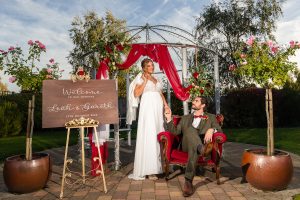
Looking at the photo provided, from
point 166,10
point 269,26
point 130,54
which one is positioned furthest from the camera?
point 269,26

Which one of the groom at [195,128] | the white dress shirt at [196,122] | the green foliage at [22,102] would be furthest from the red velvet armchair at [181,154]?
the green foliage at [22,102]

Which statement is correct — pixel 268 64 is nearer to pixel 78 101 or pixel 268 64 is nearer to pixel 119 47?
pixel 119 47

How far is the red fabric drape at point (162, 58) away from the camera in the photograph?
628 cm

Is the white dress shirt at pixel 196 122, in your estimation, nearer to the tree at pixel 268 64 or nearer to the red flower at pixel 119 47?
the tree at pixel 268 64

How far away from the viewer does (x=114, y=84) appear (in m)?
5.06

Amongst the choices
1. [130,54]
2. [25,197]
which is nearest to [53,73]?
[130,54]

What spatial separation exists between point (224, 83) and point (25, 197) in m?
17.0

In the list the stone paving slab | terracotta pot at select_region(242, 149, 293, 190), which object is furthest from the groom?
terracotta pot at select_region(242, 149, 293, 190)

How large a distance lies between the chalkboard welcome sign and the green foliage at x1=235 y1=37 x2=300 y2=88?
1.96 m

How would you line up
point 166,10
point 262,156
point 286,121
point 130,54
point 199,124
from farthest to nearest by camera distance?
point 286,121, point 166,10, point 130,54, point 199,124, point 262,156

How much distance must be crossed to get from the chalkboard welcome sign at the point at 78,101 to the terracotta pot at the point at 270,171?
83.1 inches

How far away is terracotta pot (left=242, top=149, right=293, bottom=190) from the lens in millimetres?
4305

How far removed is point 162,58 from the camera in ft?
20.8

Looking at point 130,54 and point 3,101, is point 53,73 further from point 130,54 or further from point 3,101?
point 3,101
